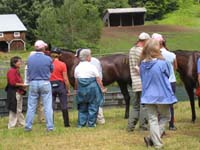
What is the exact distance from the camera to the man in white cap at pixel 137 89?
9.19 meters

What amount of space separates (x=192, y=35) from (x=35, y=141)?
49.7m

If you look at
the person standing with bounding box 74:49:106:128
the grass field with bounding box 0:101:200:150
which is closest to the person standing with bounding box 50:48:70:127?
the person standing with bounding box 74:49:106:128

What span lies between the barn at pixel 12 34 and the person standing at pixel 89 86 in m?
50.0

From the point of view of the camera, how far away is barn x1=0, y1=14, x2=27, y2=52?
196 feet

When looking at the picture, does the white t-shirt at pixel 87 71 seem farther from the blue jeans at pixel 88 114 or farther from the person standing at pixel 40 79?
the person standing at pixel 40 79

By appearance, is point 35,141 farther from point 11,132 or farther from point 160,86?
point 160,86

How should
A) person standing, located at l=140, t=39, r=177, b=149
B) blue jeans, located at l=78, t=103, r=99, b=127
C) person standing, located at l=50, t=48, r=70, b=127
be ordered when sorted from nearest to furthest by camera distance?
1. person standing, located at l=140, t=39, r=177, b=149
2. blue jeans, located at l=78, t=103, r=99, b=127
3. person standing, located at l=50, t=48, r=70, b=127

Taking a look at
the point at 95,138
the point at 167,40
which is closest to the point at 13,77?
the point at 95,138

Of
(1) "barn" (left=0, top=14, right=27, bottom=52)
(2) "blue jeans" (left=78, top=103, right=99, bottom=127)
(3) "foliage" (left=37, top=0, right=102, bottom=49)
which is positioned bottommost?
(1) "barn" (left=0, top=14, right=27, bottom=52)

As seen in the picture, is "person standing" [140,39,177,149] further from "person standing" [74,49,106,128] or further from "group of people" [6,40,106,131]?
"person standing" [74,49,106,128]

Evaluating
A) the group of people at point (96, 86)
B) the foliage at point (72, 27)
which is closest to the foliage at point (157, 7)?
the foliage at point (72, 27)

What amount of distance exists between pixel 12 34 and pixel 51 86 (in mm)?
52220

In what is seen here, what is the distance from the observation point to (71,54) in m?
12.0

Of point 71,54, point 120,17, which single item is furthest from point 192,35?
point 71,54
